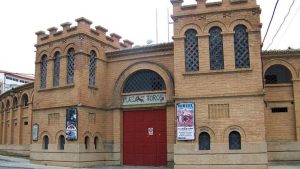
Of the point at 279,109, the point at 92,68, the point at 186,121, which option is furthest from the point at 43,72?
the point at 279,109

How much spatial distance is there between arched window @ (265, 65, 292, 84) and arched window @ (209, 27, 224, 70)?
4.60m

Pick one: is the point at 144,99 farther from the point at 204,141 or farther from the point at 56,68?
the point at 56,68

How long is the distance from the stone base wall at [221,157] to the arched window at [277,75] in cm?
583

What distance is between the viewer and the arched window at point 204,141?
17359 mm

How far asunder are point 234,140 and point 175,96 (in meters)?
3.29

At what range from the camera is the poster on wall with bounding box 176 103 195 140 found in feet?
57.2

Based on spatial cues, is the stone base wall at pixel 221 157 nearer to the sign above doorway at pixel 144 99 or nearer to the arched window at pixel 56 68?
the sign above doorway at pixel 144 99

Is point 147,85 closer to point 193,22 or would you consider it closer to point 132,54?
point 132,54

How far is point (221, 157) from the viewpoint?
55.5ft

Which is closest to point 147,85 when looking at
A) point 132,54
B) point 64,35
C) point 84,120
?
point 132,54

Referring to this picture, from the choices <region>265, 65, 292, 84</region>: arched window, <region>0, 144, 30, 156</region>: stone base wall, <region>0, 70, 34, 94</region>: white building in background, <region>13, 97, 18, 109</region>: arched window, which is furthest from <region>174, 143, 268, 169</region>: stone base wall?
<region>0, 70, 34, 94</region>: white building in background

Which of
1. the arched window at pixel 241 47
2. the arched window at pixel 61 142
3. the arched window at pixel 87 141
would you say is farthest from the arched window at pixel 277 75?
the arched window at pixel 61 142

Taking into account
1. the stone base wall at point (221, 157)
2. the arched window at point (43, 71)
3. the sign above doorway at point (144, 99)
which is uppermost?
the arched window at point (43, 71)

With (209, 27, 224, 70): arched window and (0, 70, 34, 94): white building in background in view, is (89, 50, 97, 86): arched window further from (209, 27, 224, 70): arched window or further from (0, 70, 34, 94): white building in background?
(0, 70, 34, 94): white building in background
